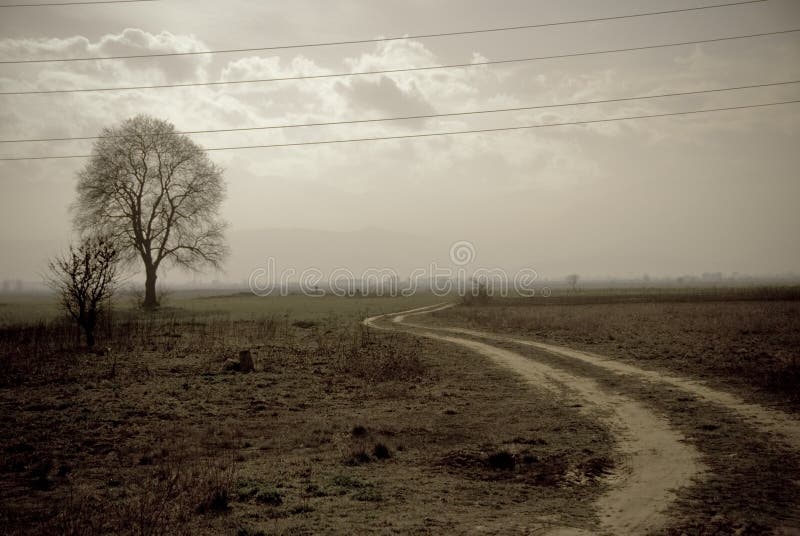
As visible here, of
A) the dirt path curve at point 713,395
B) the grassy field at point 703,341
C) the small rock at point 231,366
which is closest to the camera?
the dirt path curve at point 713,395

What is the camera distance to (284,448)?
11.1m

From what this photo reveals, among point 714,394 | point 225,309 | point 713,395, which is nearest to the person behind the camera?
point 713,395

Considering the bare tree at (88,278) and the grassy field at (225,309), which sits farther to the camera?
the grassy field at (225,309)

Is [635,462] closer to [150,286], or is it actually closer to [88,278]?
[88,278]

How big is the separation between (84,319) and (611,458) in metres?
23.8

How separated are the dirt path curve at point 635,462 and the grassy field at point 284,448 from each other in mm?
393

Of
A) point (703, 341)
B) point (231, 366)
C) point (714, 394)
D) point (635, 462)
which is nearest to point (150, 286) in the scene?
point (231, 366)

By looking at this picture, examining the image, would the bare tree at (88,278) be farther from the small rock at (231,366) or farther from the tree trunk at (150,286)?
the tree trunk at (150,286)

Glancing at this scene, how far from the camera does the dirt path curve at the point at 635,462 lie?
7055 millimetres

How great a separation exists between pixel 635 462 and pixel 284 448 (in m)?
7.29

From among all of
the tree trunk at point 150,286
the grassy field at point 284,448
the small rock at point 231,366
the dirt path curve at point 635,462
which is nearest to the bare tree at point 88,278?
the grassy field at point 284,448

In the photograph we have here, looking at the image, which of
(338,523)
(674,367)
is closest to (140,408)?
(338,523)

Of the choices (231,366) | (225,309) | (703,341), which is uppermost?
(225,309)

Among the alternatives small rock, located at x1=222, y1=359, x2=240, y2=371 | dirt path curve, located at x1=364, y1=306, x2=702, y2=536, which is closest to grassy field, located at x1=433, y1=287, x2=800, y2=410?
dirt path curve, located at x1=364, y1=306, x2=702, y2=536
